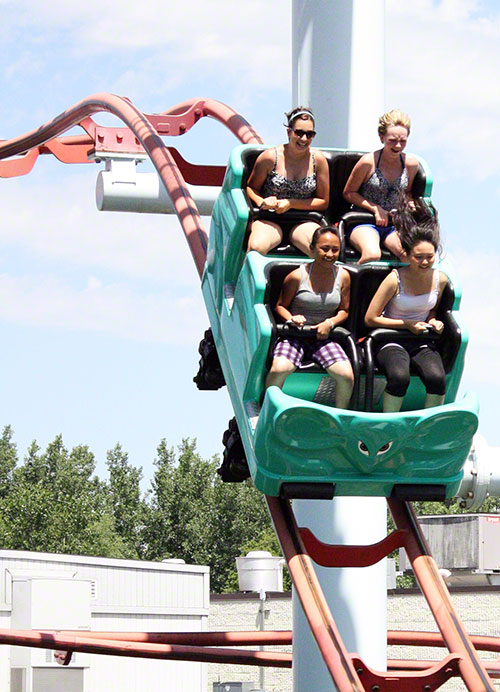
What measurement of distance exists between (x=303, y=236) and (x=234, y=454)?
1.14 m

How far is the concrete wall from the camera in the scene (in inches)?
739

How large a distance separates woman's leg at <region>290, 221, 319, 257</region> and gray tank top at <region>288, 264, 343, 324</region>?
0.37 m

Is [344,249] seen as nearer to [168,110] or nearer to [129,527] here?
[168,110]

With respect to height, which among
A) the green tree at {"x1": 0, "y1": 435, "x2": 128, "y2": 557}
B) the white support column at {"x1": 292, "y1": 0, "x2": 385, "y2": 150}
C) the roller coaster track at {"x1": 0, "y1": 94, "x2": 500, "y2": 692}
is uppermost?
the green tree at {"x1": 0, "y1": 435, "x2": 128, "y2": 557}

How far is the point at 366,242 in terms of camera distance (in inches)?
193

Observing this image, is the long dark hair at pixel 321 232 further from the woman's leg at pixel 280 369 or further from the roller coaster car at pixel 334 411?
the woman's leg at pixel 280 369

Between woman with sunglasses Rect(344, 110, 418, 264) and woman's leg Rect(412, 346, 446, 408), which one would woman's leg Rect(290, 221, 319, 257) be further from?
woman's leg Rect(412, 346, 446, 408)

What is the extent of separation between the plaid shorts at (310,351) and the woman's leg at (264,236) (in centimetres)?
54

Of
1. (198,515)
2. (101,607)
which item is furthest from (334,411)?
(198,515)

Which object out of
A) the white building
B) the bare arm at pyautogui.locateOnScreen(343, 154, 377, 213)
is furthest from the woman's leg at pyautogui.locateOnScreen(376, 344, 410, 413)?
the white building

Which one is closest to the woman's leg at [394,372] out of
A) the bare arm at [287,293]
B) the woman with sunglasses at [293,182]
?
the bare arm at [287,293]

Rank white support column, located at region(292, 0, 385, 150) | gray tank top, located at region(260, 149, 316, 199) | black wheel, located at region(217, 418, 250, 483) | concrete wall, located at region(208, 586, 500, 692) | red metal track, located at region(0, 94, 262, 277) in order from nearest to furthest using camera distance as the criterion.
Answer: gray tank top, located at region(260, 149, 316, 199) < black wheel, located at region(217, 418, 250, 483) < white support column, located at region(292, 0, 385, 150) < red metal track, located at region(0, 94, 262, 277) < concrete wall, located at region(208, 586, 500, 692)

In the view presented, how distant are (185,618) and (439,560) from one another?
4.19 metres

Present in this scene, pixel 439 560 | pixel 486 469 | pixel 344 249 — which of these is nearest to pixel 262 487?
pixel 344 249
